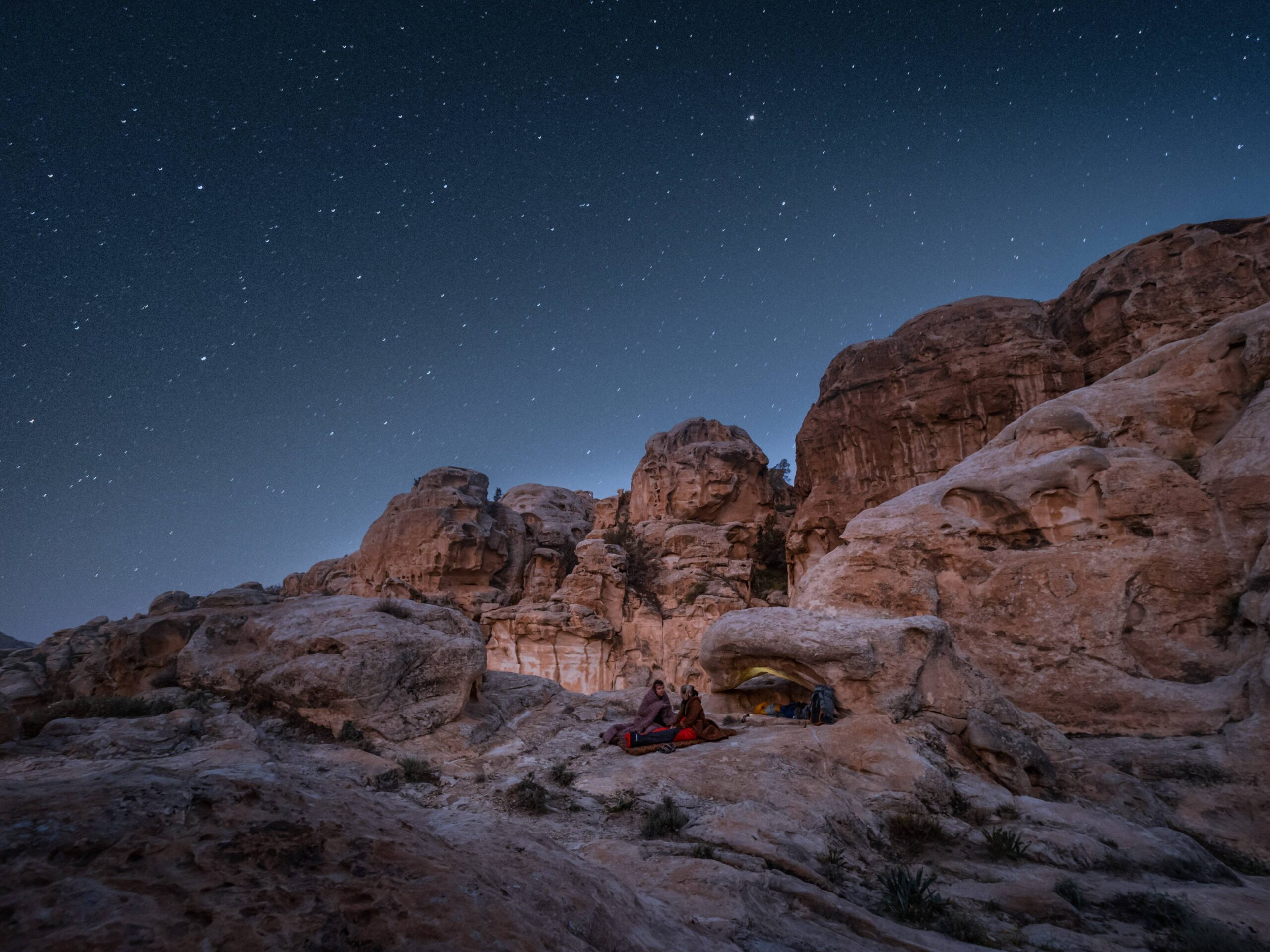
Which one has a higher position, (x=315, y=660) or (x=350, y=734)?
(x=315, y=660)

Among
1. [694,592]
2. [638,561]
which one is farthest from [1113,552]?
[638,561]

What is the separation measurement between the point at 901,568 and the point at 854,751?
5.98 metres

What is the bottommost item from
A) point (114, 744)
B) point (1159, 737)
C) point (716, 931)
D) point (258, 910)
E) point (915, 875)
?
point (1159, 737)

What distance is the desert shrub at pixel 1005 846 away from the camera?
5.59m

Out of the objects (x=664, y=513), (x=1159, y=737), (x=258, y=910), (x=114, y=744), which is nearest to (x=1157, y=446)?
(x=1159, y=737)

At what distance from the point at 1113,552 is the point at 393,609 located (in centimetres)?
1418

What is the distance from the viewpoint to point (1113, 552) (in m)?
11.4

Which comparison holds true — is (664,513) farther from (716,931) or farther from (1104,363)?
(716,931)

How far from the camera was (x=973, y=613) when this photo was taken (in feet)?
39.1

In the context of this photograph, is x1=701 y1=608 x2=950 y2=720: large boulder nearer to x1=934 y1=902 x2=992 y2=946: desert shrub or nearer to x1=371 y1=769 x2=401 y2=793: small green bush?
x1=934 y1=902 x2=992 y2=946: desert shrub

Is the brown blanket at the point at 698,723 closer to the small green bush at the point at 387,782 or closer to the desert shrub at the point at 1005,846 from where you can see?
the desert shrub at the point at 1005,846

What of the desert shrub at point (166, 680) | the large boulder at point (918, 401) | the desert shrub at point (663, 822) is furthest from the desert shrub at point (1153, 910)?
the large boulder at point (918, 401)

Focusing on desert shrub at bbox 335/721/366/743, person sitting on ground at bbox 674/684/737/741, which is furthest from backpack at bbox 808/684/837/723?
desert shrub at bbox 335/721/366/743

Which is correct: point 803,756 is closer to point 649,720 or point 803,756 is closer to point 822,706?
point 822,706
